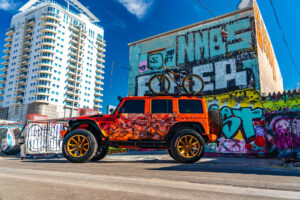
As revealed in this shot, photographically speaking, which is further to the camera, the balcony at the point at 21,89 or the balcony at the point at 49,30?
the balcony at the point at 21,89

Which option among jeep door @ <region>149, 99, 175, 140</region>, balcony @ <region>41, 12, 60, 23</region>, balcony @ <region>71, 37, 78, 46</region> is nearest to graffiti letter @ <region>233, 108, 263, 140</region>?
jeep door @ <region>149, 99, 175, 140</region>

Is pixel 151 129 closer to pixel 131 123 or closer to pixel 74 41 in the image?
pixel 131 123

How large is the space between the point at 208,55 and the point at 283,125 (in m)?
7.04

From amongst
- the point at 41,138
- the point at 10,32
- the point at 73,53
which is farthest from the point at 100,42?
the point at 41,138

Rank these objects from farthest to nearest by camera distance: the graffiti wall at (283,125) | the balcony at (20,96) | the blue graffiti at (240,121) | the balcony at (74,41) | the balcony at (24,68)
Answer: the balcony at (74,41) < the balcony at (24,68) < the balcony at (20,96) < the blue graffiti at (240,121) < the graffiti wall at (283,125)

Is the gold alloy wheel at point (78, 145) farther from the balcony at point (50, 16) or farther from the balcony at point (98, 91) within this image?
the balcony at point (98, 91)

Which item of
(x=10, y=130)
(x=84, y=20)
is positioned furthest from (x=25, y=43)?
(x=10, y=130)

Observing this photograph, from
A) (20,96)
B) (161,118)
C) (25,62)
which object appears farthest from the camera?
(25,62)

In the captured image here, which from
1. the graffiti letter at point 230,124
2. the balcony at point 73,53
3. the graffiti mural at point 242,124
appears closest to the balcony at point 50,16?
the balcony at point 73,53

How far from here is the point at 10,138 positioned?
1516cm

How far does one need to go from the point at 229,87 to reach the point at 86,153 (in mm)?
10895

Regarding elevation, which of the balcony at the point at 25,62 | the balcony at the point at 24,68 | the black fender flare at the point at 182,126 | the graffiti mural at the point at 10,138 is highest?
the balcony at the point at 25,62

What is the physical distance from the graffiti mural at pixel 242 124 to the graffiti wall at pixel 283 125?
0.44 metres

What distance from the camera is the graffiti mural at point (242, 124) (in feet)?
39.4
